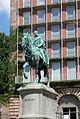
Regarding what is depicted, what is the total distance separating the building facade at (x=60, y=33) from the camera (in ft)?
197

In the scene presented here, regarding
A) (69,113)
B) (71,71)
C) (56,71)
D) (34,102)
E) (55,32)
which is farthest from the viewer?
(55,32)

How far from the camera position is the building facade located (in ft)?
197

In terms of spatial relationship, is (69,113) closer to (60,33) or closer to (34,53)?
(60,33)

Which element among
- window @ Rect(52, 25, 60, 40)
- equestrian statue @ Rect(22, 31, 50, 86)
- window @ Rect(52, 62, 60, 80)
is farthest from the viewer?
window @ Rect(52, 25, 60, 40)

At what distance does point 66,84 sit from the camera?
60.5 m

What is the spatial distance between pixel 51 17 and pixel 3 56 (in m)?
7.97

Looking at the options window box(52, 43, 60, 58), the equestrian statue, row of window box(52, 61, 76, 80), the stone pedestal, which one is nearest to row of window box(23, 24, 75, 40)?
window box(52, 43, 60, 58)

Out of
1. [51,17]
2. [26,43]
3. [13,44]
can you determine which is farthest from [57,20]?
[26,43]

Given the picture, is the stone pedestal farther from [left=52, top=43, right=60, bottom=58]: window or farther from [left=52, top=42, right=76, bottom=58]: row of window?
[left=52, top=43, right=60, bottom=58]: window

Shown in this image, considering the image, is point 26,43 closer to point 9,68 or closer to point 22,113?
point 22,113

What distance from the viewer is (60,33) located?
209 feet

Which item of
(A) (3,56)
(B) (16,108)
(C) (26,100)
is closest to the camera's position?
(C) (26,100)

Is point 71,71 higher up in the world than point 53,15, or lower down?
lower down

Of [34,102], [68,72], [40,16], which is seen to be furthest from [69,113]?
[34,102]
